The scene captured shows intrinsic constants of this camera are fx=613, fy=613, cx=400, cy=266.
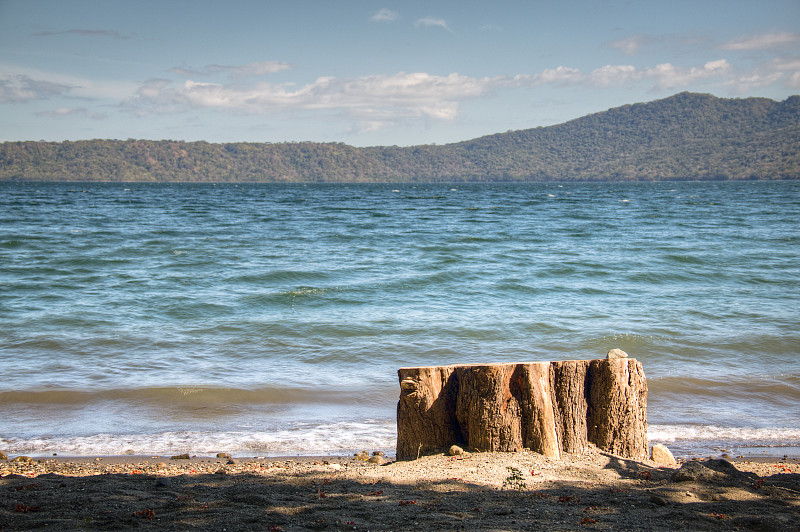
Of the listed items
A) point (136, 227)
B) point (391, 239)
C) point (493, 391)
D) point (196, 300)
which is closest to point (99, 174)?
point (136, 227)

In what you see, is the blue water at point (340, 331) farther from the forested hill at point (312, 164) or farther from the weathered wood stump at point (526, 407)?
the forested hill at point (312, 164)

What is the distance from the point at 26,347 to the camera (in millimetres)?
10484

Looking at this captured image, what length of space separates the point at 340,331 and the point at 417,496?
23.3 ft

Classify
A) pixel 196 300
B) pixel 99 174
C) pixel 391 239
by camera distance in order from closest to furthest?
pixel 196 300 < pixel 391 239 < pixel 99 174

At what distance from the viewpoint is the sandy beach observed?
4.01 meters

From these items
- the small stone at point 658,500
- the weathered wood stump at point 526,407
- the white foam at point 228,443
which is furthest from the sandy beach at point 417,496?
the white foam at point 228,443

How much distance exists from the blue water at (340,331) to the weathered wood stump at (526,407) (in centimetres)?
140

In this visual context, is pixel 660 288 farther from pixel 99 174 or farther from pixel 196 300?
pixel 99 174

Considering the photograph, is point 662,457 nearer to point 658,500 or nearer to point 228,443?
point 658,500

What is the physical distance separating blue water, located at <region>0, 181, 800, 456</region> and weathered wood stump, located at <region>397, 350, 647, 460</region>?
1398 millimetres

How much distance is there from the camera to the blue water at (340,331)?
743 cm

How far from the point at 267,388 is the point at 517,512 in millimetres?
5070

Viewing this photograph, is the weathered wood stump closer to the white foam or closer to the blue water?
the white foam

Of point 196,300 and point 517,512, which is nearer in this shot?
point 517,512
